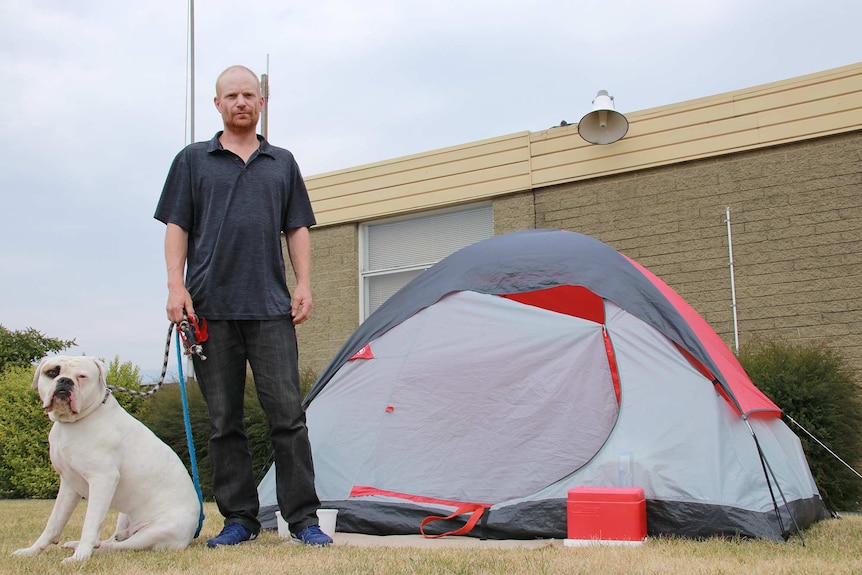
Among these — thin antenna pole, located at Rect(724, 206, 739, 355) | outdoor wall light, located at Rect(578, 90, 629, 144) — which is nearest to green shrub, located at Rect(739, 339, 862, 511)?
thin antenna pole, located at Rect(724, 206, 739, 355)

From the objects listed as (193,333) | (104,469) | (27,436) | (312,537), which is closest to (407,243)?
(27,436)

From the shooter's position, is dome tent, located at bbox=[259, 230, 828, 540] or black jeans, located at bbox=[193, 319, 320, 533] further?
dome tent, located at bbox=[259, 230, 828, 540]

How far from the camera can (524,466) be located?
13.4ft

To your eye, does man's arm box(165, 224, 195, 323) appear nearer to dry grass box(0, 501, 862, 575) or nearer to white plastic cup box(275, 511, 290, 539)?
dry grass box(0, 501, 862, 575)

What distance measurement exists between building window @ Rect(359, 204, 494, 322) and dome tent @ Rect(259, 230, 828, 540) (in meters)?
3.17

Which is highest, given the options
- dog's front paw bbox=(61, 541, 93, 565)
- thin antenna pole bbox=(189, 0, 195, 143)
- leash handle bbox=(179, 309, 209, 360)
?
thin antenna pole bbox=(189, 0, 195, 143)

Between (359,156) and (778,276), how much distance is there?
432cm

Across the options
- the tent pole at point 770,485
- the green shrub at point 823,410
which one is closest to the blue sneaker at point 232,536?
the tent pole at point 770,485

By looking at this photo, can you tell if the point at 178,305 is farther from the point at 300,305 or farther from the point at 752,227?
the point at 752,227

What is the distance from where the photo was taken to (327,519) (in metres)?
3.64

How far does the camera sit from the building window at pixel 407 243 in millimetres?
7996

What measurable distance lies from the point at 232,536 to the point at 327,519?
1.42 feet

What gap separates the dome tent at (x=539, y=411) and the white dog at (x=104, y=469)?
38.7 inches

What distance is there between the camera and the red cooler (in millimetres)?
3457
